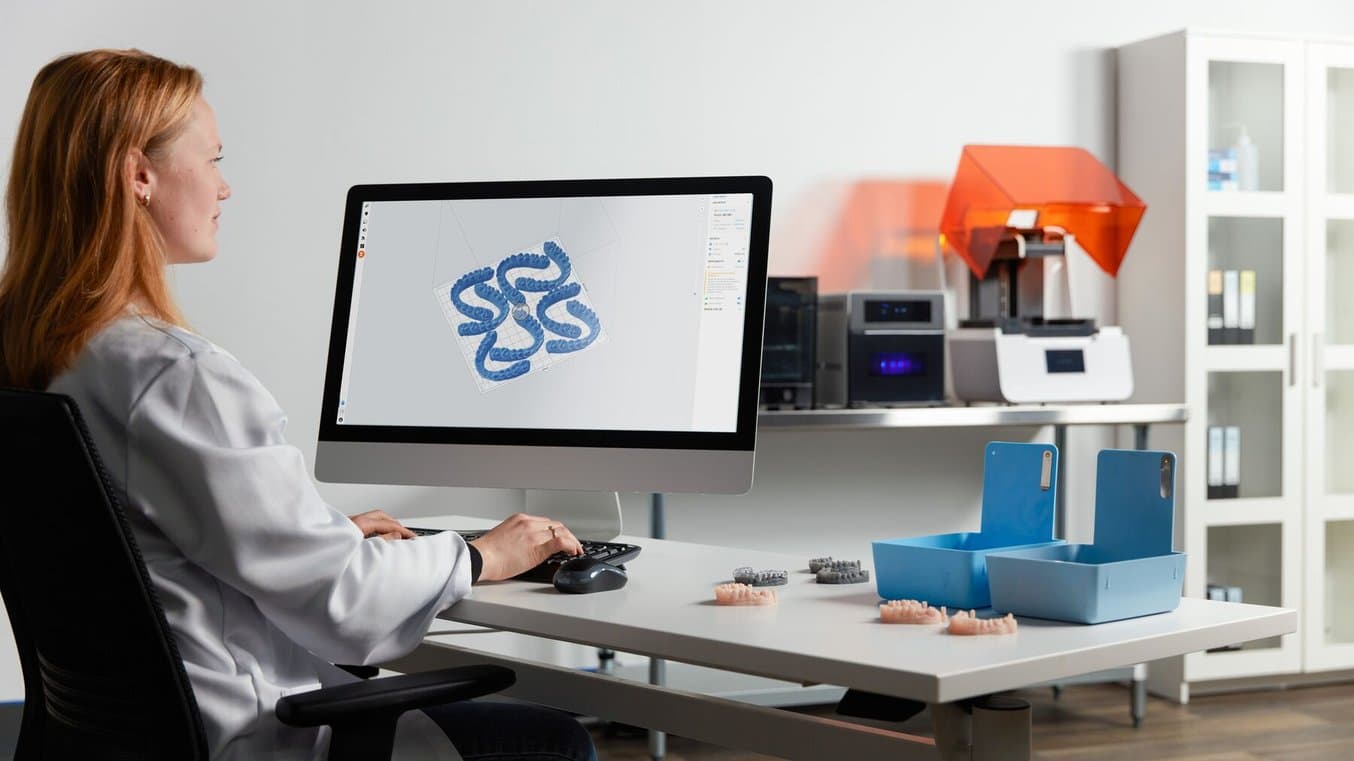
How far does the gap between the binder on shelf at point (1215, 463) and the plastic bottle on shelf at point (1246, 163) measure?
0.69 meters

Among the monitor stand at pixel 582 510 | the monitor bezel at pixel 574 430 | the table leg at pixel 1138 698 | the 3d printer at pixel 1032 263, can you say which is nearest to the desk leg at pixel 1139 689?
the table leg at pixel 1138 698

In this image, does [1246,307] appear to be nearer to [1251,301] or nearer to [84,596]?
[1251,301]

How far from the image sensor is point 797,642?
1.26m

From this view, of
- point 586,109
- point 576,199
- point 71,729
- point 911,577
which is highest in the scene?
point 586,109

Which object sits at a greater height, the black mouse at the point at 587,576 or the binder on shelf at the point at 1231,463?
the black mouse at the point at 587,576

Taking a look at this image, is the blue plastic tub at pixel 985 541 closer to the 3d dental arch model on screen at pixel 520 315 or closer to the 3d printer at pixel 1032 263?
the 3d dental arch model on screen at pixel 520 315

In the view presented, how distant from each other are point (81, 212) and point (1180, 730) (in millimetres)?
3114

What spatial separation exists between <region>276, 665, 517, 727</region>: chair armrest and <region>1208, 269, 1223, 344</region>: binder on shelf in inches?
125

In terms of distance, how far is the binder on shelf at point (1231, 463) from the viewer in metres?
4.03

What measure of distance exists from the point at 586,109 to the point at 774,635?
2654 millimetres

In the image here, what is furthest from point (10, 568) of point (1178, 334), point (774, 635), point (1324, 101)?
point (1324, 101)

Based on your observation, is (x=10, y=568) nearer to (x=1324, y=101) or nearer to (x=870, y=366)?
(x=870, y=366)

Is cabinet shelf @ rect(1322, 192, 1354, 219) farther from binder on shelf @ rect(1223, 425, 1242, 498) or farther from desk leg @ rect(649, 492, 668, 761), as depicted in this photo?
desk leg @ rect(649, 492, 668, 761)

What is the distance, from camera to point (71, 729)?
1339 mm
